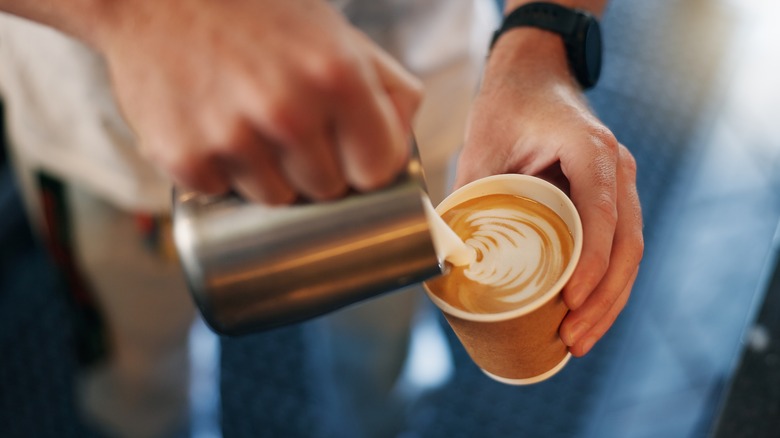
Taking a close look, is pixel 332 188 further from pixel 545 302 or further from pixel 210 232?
pixel 545 302

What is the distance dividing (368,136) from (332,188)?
0.05m

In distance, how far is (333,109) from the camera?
444 mm

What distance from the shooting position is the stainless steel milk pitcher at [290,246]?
518 millimetres

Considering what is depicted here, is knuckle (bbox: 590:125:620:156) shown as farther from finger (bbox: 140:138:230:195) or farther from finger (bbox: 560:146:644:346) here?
finger (bbox: 140:138:230:195)

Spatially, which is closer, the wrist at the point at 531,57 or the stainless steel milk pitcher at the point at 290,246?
the stainless steel milk pitcher at the point at 290,246

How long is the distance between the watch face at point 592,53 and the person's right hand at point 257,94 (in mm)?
457

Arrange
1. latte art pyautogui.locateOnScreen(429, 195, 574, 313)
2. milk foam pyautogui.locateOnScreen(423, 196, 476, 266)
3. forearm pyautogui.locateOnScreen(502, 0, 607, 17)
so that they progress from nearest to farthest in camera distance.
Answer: milk foam pyautogui.locateOnScreen(423, 196, 476, 266)
latte art pyautogui.locateOnScreen(429, 195, 574, 313)
forearm pyautogui.locateOnScreen(502, 0, 607, 17)

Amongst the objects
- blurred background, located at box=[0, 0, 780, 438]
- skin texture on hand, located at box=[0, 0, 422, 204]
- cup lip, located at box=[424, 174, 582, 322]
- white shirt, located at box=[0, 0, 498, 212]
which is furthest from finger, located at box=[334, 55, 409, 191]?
blurred background, located at box=[0, 0, 780, 438]

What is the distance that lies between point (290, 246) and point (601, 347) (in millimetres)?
1260

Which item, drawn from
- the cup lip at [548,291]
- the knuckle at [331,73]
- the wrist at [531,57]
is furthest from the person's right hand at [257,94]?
the wrist at [531,57]

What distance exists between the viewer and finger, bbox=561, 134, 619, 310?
0.66 metres

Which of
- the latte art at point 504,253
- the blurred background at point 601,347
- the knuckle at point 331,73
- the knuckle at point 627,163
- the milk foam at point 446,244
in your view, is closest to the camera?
the knuckle at point 331,73

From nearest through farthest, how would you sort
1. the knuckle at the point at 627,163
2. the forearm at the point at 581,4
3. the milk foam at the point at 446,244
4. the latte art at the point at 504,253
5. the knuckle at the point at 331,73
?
the knuckle at the point at 331,73
the milk foam at the point at 446,244
the latte art at the point at 504,253
the knuckle at the point at 627,163
the forearm at the point at 581,4

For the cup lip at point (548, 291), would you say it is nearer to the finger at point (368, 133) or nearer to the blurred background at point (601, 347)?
the finger at point (368, 133)
